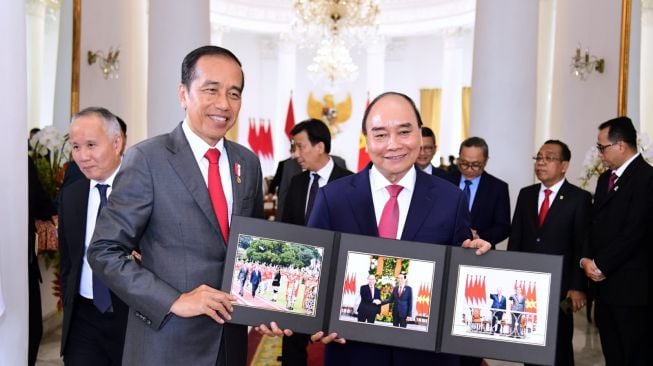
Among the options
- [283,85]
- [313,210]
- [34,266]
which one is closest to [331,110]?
[283,85]

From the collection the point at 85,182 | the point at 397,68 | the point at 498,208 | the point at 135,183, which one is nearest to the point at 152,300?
the point at 135,183

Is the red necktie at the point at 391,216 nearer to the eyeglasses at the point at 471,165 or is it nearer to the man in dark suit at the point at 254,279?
the man in dark suit at the point at 254,279

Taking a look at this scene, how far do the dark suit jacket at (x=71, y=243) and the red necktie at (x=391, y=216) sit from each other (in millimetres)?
1162

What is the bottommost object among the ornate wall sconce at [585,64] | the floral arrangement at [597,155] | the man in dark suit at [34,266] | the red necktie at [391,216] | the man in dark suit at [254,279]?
the man in dark suit at [34,266]

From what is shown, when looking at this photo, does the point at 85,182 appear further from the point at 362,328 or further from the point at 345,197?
the point at 362,328

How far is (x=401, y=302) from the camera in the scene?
2.00 m

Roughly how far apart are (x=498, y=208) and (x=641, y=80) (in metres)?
2.72

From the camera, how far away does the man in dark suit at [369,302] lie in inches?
78.6

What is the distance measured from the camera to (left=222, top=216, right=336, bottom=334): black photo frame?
195 centimetres

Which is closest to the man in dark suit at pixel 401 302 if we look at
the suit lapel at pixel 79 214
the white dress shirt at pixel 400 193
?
the white dress shirt at pixel 400 193

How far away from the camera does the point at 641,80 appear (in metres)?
6.45

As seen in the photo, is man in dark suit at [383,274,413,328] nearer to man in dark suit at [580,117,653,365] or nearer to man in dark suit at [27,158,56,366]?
man in dark suit at [580,117,653,365]

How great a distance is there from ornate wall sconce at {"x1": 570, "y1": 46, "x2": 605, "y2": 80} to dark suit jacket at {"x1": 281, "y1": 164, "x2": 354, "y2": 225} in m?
3.93

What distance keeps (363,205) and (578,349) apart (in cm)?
413
